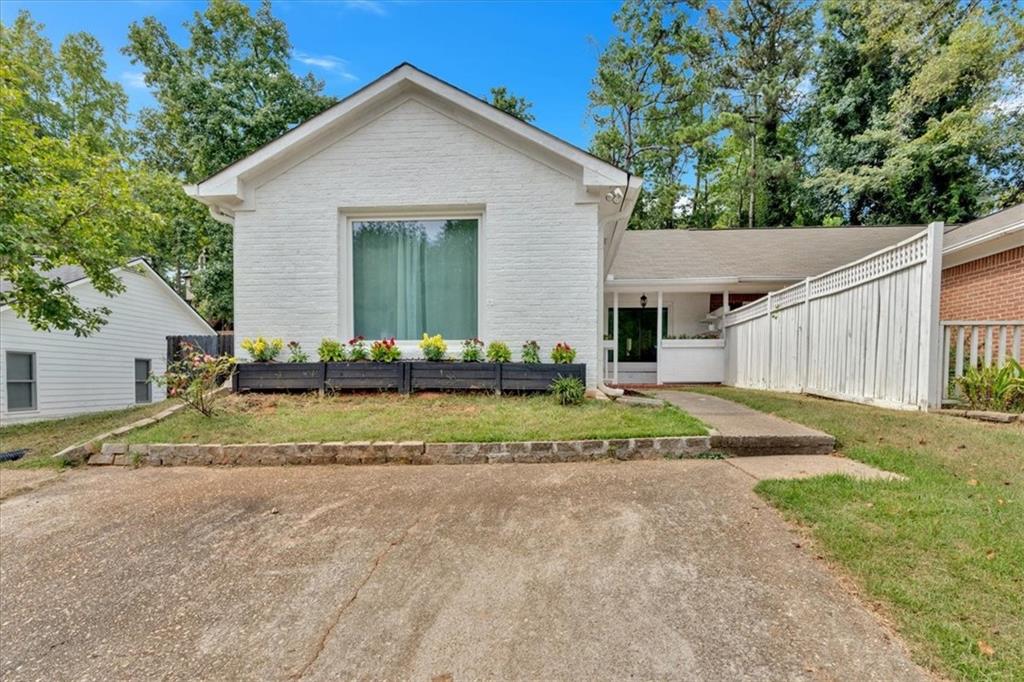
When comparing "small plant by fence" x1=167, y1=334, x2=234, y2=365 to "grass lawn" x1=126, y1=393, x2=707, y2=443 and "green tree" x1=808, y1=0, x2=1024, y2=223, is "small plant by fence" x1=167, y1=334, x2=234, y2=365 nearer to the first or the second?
"grass lawn" x1=126, y1=393, x2=707, y2=443

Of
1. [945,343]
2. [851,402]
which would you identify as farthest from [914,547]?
[851,402]

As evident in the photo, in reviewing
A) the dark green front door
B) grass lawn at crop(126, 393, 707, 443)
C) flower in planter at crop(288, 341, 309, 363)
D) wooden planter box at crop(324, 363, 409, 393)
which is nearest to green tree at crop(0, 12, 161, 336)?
flower in planter at crop(288, 341, 309, 363)

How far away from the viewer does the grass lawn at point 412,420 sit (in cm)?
462

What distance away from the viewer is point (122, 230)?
29.8 ft

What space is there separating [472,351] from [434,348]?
0.54 meters

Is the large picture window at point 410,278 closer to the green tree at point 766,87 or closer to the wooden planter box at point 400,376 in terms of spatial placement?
the wooden planter box at point 400,376

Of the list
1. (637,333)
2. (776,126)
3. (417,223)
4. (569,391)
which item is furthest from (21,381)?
(776,126)

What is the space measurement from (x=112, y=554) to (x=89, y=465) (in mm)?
2692

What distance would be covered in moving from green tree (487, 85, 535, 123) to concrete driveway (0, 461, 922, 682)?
2168cm

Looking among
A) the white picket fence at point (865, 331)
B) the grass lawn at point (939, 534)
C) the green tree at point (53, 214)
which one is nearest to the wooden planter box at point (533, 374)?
the grass lawn at point (939, 534)

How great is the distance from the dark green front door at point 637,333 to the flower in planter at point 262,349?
327 inches

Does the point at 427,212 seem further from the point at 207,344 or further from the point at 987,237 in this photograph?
the point at 207,344

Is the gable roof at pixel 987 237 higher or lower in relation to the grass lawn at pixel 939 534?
higher

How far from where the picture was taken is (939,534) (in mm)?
2578
